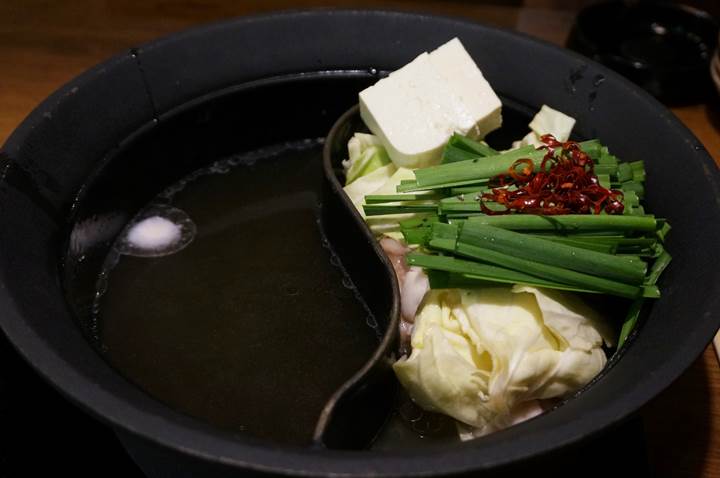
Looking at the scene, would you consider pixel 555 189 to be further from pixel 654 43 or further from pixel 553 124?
pixel 654 43

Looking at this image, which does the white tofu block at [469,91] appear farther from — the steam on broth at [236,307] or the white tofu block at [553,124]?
the steam on broth at [236,307]

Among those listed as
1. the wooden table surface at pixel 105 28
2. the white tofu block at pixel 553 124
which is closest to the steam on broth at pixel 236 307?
the white tofu block at pixel 553 124

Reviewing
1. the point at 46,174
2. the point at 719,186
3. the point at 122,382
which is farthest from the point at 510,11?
the point at 122,382

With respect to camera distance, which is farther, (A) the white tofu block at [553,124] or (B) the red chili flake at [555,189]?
(A) the white tofu block at [553,124]

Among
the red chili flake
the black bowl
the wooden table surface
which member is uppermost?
the red chili flake

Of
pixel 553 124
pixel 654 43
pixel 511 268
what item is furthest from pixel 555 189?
pixel 654 43

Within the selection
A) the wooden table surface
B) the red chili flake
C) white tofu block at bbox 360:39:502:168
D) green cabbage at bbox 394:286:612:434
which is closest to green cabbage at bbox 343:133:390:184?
white tofu block at bbox 360:39:502:168

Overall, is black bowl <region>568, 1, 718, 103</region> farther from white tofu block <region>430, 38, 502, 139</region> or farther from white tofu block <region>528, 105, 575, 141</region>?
white tofu block <region>430, 38, 502, 139</region>
